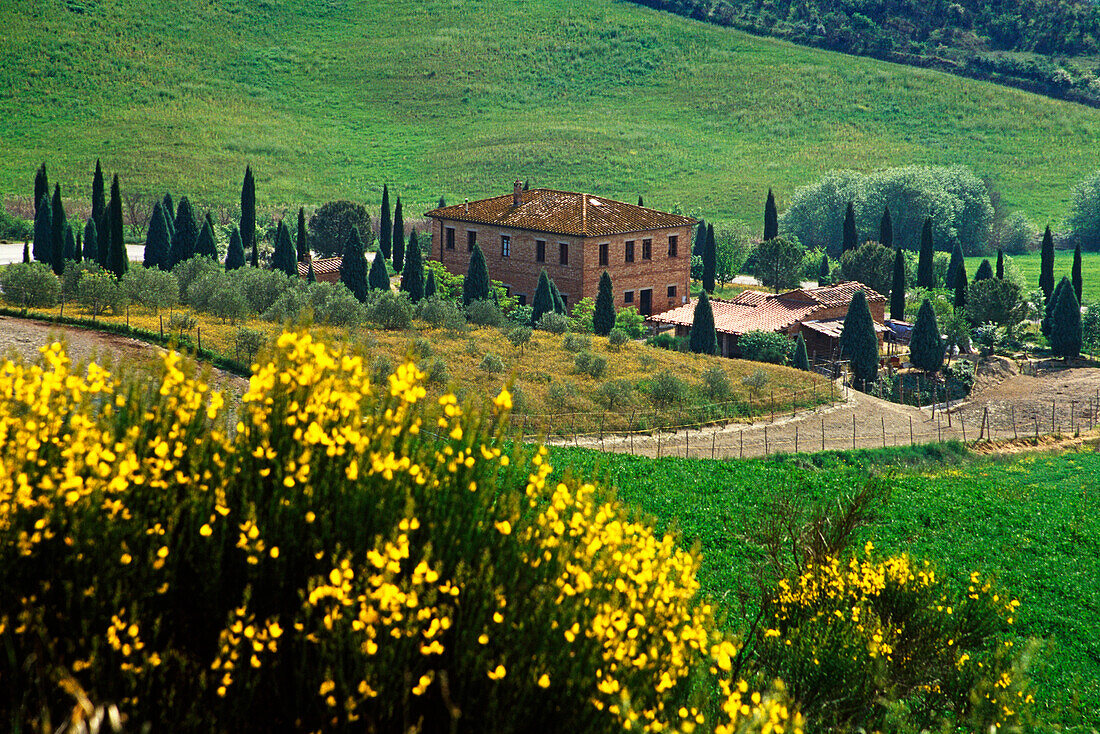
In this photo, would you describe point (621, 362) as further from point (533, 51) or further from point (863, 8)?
point (863, 8)

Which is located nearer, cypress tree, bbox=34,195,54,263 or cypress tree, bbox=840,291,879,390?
cypress tree, bbox=840,291,879,390

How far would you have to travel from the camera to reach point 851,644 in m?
12.4

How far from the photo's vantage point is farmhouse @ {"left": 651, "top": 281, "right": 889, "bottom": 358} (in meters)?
56.0

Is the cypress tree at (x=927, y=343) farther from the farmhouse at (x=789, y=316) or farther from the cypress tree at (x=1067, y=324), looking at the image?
the cypress tree at (x=1067, y=324)

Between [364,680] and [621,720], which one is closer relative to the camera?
[364,680]

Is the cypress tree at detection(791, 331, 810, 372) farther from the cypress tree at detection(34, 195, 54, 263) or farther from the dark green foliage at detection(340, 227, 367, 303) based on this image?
the cypress tree at detection(34, 195, 54, 263)

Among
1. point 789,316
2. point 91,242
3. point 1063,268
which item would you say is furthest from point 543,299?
point 1063,268

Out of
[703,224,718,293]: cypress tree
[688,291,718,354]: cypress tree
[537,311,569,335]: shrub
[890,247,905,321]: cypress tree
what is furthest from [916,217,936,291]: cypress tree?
[537,311,569,335]: shrub

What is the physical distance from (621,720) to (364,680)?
6.61 feet

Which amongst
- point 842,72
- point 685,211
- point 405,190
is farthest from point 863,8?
point 405,190

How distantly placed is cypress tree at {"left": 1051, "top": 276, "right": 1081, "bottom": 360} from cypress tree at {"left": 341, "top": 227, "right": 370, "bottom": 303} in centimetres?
3323

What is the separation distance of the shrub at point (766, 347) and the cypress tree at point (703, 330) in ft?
5.64

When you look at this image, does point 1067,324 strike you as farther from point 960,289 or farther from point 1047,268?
point 1047,268

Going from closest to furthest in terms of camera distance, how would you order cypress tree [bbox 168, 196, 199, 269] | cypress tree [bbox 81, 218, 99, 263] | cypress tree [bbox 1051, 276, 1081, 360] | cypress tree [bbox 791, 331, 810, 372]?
cypress tree [bbox 791, 331, 810, 372] → cypress tree [bbox 81, 218, 99, 263] → cypress tree [bbox 1051, 276, 1081, 360] → cypress tree [bbox 168, 196, 199, 269]
